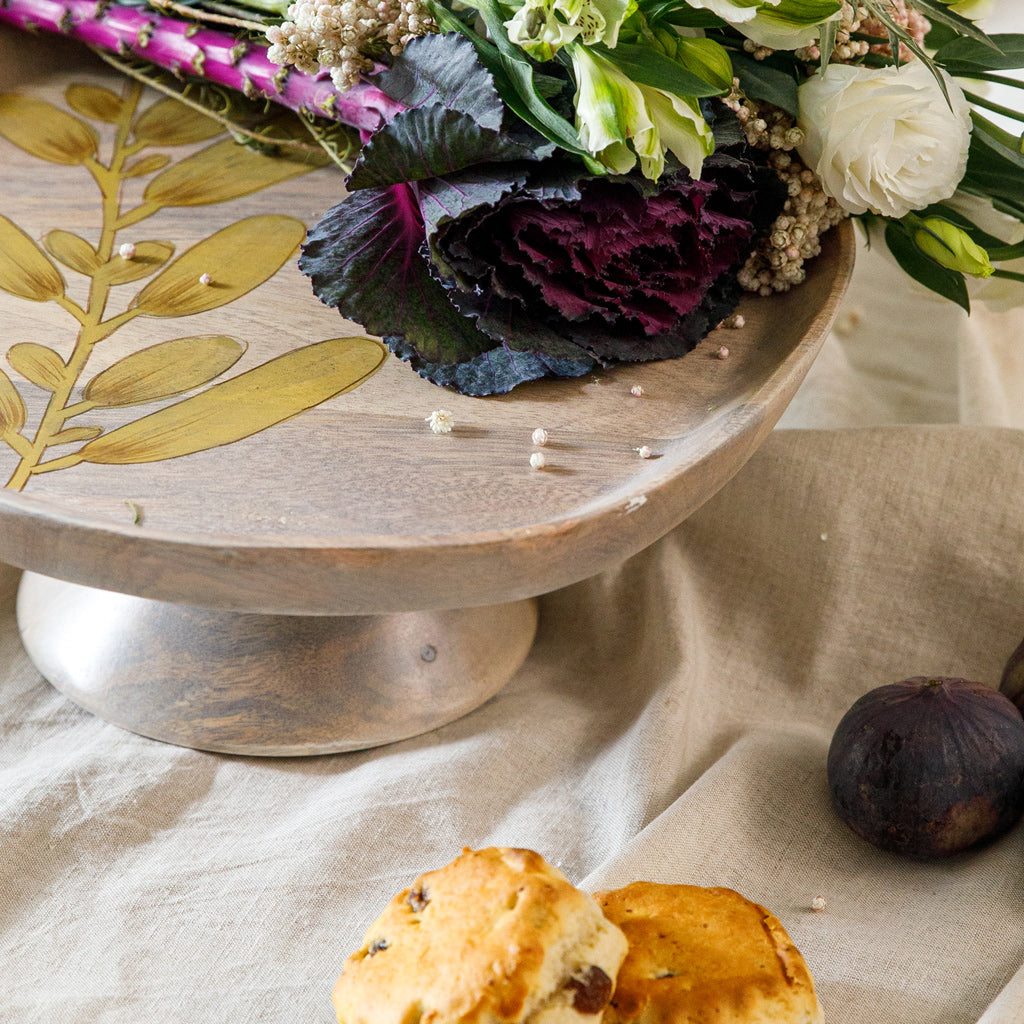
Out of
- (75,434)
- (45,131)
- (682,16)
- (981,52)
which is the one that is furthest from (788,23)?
(45,131)

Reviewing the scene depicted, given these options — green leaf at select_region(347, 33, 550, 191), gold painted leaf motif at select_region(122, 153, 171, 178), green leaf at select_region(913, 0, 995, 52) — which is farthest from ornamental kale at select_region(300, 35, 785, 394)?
gold painted leaf motif at select_region(122, 153, 171, 178)

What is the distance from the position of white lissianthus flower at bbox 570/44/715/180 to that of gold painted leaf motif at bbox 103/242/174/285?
0.28m

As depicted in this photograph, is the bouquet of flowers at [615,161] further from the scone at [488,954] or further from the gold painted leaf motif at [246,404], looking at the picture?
the scone at [488,954]

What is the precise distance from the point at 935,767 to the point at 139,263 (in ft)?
1.75

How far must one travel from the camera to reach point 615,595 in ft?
2.57

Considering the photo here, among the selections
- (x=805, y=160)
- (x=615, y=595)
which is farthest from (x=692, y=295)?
(x=615, y=595)

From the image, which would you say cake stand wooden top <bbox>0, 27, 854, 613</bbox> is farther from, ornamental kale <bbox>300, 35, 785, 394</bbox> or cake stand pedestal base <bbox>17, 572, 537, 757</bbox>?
cake stand pedestal base <bbox>17, 572, 537, 757</bbox>

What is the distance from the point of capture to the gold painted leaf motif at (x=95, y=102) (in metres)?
0.83

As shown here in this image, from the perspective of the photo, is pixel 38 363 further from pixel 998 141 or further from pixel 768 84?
pixel 998 141

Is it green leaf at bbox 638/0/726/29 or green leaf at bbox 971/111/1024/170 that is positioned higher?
green leaf at bbox 638/0/726/29

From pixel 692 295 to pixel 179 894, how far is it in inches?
16.7

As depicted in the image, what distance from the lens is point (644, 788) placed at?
63 centimetres

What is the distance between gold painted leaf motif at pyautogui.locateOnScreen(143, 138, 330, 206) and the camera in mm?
741

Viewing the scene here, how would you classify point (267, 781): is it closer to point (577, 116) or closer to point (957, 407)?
point (577, 116)
